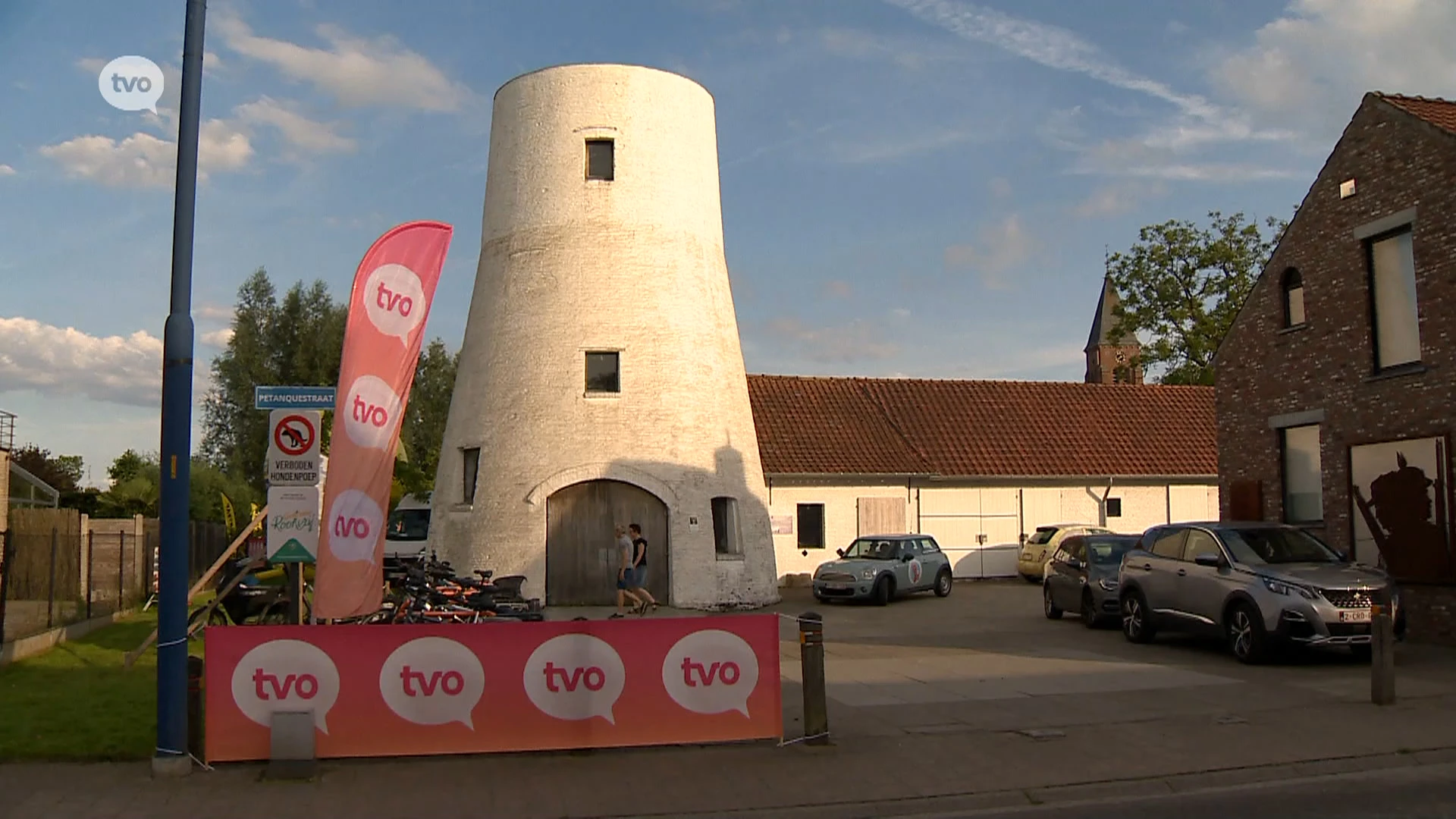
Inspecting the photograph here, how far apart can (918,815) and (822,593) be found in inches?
694

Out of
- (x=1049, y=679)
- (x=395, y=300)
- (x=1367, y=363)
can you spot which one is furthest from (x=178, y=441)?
(x=1367, y=363)

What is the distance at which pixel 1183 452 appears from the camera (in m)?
36.8

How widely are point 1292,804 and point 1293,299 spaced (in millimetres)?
13338

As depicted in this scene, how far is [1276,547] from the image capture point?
51.7ft

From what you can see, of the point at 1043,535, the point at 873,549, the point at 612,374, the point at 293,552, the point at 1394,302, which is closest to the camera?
the point at 293,552

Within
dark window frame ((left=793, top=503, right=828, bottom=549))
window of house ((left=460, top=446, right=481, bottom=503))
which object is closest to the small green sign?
window of house ((left=460, top=446, right=481, bottom=503))

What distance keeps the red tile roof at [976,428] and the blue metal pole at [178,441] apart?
22549 millimetres

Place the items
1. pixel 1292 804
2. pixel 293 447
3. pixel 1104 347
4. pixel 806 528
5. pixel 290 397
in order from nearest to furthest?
pixel 1292 804
pixel 290 397
pixel 293 447
pixel 806 528
pixel 1104 347

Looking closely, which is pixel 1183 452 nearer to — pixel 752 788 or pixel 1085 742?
pixel 1085 742

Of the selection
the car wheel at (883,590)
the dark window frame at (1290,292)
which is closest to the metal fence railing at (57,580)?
the car wheel at (883,590)

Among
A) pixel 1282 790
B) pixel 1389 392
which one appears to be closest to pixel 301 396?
pixel 1282 790

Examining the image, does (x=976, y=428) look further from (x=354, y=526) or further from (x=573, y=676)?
(x=573, y=676)

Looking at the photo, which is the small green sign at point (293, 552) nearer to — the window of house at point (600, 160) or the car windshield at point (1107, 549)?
the window of house at point (600, 160)

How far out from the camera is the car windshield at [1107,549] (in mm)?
20594
